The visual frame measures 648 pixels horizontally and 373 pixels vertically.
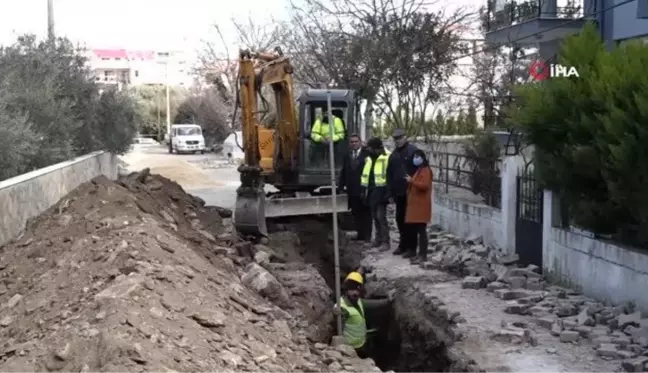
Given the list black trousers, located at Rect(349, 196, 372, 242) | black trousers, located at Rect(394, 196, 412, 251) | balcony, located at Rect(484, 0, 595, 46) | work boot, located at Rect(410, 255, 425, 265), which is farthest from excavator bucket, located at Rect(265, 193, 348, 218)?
balcony, located at Rect(484, 0, 595, 46)

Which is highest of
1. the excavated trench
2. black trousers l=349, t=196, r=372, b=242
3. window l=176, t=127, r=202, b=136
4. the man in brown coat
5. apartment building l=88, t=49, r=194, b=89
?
apartment building l=88, t=49, r=194, b=89

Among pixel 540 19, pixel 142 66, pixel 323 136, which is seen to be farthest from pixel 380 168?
pixel 142 66

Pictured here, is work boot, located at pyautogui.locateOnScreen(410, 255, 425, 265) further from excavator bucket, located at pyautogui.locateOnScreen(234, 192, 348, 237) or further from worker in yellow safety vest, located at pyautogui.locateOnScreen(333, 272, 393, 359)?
worker in yellow safety vest, located at pyautogui.locateOnScreen(333, 272, 393, 359)

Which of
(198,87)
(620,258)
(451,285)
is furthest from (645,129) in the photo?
(198,87)

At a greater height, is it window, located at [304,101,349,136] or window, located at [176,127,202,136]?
window, located at [304,101,349,136]

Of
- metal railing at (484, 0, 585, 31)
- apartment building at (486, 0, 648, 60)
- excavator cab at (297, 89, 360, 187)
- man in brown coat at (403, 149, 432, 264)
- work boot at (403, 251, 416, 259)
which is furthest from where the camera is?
metal railing at (484, 0, 585, 31)

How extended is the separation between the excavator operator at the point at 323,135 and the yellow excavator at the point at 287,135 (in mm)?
50

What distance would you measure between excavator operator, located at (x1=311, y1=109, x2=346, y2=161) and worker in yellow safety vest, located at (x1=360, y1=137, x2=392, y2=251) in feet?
4.33

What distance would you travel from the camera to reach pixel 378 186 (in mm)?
13125

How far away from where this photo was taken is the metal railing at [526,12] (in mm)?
18891

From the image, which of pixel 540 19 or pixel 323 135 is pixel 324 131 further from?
pixel 540 19

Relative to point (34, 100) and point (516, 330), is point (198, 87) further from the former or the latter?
point (516, 330)

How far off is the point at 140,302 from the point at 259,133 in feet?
30.1

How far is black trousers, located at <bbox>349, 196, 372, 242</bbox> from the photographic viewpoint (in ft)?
46.1
